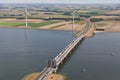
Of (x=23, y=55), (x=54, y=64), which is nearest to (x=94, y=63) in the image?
(x=54, y=64)

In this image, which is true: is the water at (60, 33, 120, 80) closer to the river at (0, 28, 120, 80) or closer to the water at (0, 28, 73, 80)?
Result: the river at (0, 28, 120, 80)

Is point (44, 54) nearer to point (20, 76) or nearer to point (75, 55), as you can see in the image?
point (75, 55)

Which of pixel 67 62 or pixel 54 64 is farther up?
pixel 54 64

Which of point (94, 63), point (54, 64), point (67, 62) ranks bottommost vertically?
point (67, 62)

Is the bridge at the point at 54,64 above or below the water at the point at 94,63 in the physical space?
above

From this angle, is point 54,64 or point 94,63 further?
point 94,63

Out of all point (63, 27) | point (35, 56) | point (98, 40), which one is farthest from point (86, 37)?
point (35, 56)

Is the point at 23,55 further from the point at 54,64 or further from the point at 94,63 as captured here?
the point at 94,63

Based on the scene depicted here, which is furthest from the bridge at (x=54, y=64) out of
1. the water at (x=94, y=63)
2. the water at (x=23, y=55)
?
the water at (x=23, y=55)

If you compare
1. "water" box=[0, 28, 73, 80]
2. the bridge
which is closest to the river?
"water" box=[0, 28, 73, 80]

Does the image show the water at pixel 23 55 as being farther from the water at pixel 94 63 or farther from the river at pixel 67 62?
the water at pixel 94 63
